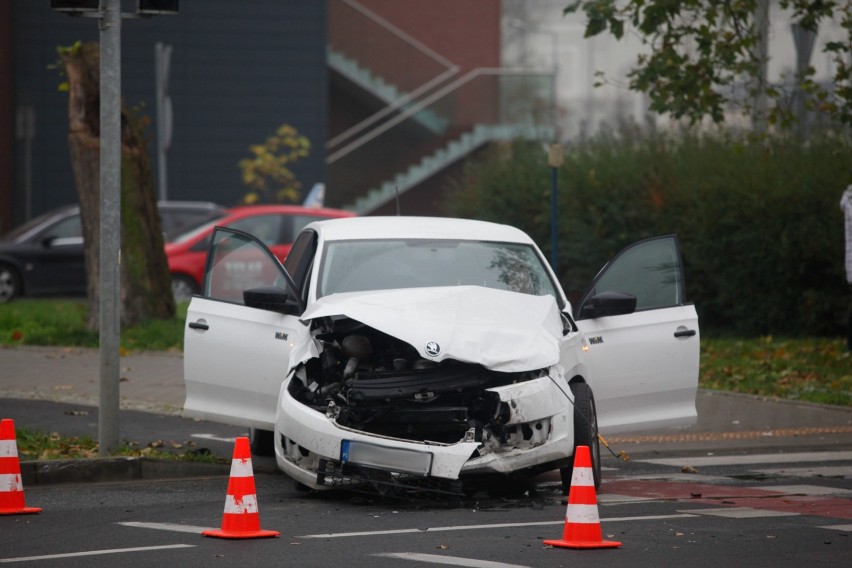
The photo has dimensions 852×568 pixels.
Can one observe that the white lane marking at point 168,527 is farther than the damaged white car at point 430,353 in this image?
No

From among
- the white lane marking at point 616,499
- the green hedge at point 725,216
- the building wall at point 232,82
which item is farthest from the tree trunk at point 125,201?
the building wall at point 232,82

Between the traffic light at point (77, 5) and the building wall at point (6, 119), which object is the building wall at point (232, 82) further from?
the traffic light at point (77, 5)

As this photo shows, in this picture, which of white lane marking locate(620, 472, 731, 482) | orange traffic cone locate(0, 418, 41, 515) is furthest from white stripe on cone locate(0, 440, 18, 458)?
white lane marking locate(620, 472, 731, 482)

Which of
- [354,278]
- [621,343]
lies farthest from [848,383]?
A: [354,278]

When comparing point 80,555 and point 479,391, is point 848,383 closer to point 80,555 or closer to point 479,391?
point 479,391

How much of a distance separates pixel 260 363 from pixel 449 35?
120ft

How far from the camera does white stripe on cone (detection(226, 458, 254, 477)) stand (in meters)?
7.61

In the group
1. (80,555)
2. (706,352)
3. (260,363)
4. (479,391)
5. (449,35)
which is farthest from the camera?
(449,35)

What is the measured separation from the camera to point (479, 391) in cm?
861

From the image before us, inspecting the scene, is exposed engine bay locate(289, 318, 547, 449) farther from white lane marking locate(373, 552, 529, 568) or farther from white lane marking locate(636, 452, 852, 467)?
white lane marking locate(636, 452, 852, 467)

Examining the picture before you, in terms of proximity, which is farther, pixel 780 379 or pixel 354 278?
pixel 780 379

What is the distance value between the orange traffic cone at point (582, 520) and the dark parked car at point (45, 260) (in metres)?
19.7

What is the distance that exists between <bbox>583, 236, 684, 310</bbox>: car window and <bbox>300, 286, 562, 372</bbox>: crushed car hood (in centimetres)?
75

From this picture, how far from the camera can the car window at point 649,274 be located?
10.2 m
